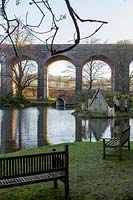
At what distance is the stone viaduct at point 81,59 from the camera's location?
3222 cm

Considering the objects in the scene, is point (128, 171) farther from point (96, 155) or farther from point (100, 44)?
point (100, 44)

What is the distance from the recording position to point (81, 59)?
34188 mm

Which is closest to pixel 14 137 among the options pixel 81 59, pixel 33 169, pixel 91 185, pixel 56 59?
pixel 91 185

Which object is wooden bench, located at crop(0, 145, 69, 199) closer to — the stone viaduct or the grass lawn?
the grass lawn

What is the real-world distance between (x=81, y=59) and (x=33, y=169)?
101 feet

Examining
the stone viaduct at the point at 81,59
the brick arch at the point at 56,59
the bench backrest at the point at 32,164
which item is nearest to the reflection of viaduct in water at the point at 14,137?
the bench backrest at the point at 32,164

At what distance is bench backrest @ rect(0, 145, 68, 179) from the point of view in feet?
12.5

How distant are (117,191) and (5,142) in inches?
248

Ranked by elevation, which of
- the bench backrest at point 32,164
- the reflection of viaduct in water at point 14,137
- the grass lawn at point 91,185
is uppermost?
the bench backrest at point 32,164

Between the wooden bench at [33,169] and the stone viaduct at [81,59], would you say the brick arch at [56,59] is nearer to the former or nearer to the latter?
the stone viaduct at [81,59]

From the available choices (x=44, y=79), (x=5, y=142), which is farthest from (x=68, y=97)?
(x=5, y=142)

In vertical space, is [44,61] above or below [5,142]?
above

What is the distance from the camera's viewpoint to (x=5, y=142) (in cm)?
999

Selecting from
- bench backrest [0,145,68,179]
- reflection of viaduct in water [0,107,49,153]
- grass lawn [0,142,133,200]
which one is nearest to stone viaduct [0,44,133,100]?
reflection of viaduct in water [0,107,49,153]
